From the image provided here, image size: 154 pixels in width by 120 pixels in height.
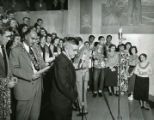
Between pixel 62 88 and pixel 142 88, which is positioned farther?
pixel 142 88

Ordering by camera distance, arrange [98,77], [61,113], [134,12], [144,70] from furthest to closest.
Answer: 1. [134,12]
2. [98,77]
3. [144,70]
4. [61,113]

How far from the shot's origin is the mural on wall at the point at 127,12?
9.09 metres

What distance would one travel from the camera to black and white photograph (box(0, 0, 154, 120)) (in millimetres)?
A: 3739

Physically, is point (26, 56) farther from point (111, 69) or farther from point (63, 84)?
point (111, 69)

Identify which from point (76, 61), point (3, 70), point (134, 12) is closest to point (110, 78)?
point (76, 61)

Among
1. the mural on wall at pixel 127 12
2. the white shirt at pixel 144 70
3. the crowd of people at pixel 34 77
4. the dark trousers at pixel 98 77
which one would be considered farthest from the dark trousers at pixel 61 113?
the mural on wall at pixel 127 12

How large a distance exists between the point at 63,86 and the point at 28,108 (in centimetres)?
83

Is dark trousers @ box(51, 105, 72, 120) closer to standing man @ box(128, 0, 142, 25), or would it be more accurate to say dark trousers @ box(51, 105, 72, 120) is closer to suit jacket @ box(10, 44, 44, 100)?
suit jacket @ box(10, 44, 44, 100)

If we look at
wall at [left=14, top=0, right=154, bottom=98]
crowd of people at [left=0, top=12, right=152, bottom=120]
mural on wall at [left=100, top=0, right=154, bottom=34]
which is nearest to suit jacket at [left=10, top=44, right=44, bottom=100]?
crowd of people at [left=0, top=12, right=152, bottom=120]

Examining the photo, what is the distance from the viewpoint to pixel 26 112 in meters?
4.10

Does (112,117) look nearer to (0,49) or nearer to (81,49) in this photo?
(81,49)

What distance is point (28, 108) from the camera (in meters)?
4.12

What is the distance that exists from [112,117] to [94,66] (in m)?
2.10

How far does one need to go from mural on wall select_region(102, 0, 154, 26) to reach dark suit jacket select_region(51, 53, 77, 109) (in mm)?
5975
